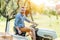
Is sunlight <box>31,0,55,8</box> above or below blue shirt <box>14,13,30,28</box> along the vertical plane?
above

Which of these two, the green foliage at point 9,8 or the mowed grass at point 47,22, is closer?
the mowed grass at point 47,22

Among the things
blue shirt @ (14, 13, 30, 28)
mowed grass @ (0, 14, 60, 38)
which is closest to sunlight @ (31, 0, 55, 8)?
mowed grass @ (0, 14, 60, 38)

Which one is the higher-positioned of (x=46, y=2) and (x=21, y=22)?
(x=46, y=2)

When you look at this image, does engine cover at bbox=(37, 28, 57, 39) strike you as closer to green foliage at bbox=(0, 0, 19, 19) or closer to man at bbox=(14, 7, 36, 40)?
man at bbox=(14, 7, 36, 40)

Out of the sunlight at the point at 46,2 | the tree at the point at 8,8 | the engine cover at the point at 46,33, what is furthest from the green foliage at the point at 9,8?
the engine cover at the point at 46,33

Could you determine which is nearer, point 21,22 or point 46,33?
point 46,33

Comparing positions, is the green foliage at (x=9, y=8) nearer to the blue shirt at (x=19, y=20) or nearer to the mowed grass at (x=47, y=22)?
the blue shirt at (x=19, y=20)

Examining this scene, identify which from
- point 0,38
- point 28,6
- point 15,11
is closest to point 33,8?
point 28,6

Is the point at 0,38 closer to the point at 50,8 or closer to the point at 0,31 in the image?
the point at 0,31

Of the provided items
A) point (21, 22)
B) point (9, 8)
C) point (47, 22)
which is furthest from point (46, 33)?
point (9, 8)

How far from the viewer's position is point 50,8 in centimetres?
255

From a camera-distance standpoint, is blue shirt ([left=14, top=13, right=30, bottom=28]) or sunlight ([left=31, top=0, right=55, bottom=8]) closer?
sunlight ([left=31, top=0, right=55, bottom=8])

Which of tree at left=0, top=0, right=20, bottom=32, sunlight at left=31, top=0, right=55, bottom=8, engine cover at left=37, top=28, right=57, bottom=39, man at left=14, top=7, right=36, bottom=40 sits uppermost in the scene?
sunlight at left=31, top=0, right=55, bottom=8

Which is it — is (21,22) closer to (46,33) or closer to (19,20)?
(19,20)
